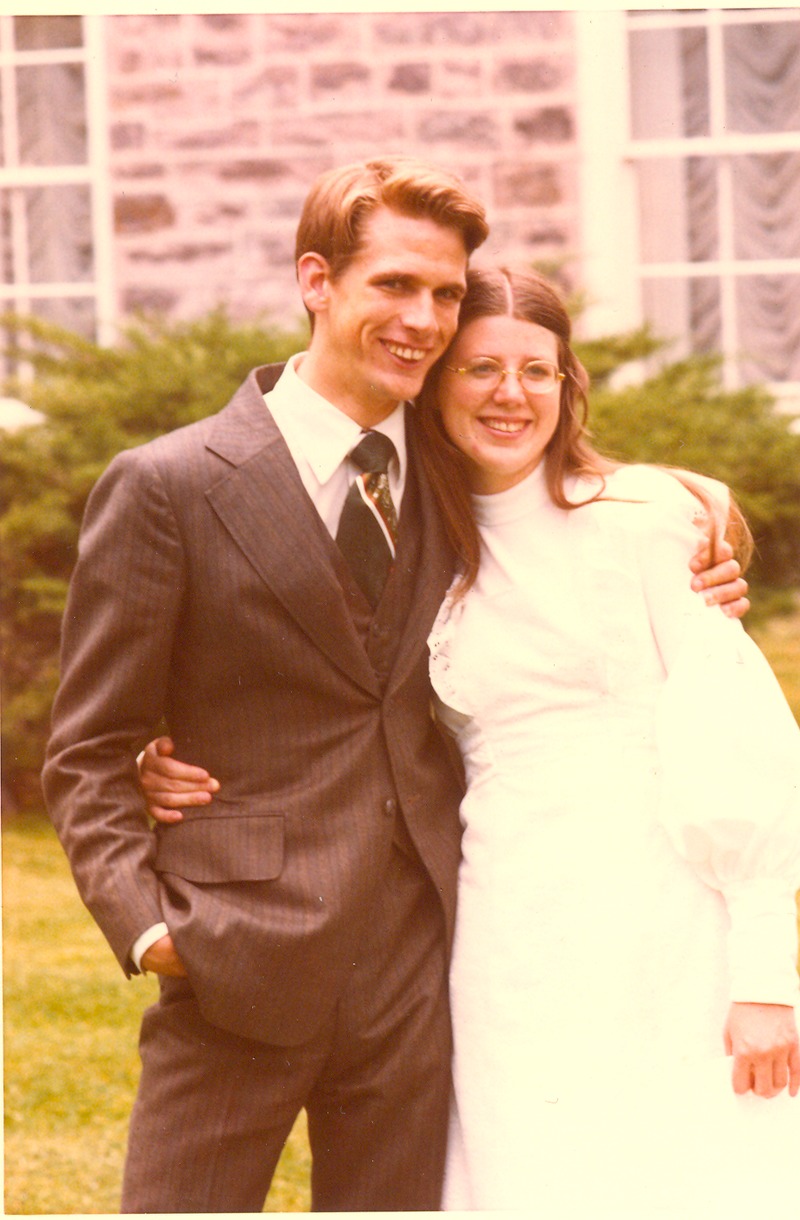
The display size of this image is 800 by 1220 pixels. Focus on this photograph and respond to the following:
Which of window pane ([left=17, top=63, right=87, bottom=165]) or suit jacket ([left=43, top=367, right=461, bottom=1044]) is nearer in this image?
suit jacket ([left=43, top=367, right=461, bottom=1044])

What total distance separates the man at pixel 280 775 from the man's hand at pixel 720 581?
0.49 m

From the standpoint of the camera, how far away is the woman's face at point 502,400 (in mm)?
2645

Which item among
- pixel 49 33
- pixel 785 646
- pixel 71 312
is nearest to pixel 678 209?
pixel 785 646

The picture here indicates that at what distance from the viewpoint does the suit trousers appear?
2.44 metres

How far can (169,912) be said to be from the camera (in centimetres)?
243

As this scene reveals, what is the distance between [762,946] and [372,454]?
110 centimetres

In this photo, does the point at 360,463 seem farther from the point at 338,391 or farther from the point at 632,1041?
the point at 632,1041

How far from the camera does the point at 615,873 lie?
2480 mm

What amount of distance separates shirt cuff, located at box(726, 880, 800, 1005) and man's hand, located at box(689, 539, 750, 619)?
490mm

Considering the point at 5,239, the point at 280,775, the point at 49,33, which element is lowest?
the point at 280,775

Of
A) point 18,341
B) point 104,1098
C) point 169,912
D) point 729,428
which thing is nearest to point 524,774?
point 169,912

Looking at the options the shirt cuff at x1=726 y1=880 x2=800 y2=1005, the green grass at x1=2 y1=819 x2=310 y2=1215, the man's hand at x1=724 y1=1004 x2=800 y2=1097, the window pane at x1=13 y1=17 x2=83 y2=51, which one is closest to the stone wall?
the window pane at x1=13 y1=17 x2=83 y2=51

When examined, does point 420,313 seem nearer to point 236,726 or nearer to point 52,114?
point 236,726

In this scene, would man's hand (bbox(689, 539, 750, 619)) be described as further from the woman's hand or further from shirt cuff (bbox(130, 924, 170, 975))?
shirt cuff (bbox(130, 924, 170, 975))
